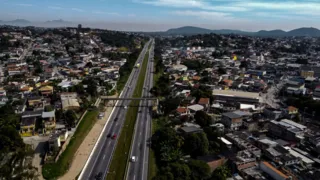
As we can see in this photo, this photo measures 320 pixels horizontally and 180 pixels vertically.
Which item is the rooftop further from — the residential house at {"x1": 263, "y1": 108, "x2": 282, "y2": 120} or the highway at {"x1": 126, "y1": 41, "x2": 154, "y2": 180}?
the highway at {"x1": 126, "y1": 41, "x2": 154, "y2": 180}

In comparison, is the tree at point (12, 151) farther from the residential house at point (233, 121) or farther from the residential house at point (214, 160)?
the residential house at point (233, 121)

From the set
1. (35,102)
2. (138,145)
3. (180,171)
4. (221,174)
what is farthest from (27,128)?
(221,174)

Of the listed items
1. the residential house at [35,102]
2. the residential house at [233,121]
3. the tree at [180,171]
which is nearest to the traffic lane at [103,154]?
the tree at [180,171]

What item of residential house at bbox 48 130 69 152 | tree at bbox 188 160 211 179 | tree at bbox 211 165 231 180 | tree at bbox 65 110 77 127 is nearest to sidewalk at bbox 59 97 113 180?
residential house at bbox 48 130 69 152

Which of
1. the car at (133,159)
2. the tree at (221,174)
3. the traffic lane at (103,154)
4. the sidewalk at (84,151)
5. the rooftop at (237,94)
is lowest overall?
the sidewalk at (84,151)

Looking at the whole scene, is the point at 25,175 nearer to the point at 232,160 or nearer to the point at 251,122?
the point at 232,160

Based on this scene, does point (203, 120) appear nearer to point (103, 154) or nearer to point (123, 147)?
point (123, 147)
